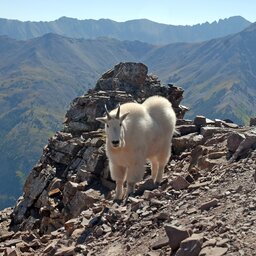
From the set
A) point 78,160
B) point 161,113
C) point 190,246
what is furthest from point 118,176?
point 78,160

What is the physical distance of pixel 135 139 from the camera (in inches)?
805

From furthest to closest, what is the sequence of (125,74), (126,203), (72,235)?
(125,74)
(126,203)
(72,235)

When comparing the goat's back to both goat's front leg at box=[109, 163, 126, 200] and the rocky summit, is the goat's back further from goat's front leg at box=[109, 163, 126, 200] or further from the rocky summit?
goat's front leg at box=[109, 163, 126, 200]

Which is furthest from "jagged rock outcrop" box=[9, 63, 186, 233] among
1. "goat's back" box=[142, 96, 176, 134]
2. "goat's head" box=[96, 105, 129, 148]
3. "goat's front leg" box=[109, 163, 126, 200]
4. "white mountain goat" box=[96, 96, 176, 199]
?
"goat's head" box=[96, 105, 129, 148]

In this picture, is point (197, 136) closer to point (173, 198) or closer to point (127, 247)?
point (173, 198)

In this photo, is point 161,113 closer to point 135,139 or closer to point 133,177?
point 135,139

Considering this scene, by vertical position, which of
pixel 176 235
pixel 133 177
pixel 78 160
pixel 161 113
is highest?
pixel 161 113

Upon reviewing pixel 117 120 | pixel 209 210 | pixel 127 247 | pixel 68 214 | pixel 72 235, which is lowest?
pixel 68 214

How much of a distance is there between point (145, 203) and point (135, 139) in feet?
13.8

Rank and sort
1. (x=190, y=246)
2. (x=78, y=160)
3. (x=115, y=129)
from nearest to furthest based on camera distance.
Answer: (x=190, y=246) → (x=115, y=129) → (x=78, y=160)

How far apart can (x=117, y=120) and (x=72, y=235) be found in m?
5.03

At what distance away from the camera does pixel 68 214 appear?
27266 millimetres

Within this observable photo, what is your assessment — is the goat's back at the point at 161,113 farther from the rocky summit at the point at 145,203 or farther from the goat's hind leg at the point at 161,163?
the rocky summit at the point at 145,203

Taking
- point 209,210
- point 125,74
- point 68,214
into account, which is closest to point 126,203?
point 209,210
